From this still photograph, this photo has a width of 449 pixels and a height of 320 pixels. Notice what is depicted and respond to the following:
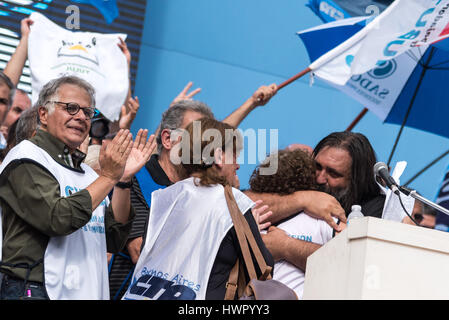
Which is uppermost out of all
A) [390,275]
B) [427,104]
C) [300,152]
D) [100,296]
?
[427,104]

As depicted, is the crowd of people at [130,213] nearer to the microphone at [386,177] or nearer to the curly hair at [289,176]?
the curly hair at [289,176]

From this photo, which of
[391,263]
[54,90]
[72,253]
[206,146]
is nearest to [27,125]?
[54,90]

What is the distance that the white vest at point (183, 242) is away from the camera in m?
2.74

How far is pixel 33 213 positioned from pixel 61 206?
0.36 ft

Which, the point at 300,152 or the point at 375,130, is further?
the point at 375,130

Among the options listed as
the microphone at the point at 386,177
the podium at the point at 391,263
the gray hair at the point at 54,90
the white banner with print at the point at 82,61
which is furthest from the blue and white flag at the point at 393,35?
the podium at the point at 391,263

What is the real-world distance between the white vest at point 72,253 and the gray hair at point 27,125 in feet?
1.95

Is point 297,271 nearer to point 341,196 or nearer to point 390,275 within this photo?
point 341,196

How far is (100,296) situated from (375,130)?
14.6 feet

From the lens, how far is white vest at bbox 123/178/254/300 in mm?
2742

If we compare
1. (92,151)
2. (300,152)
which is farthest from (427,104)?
(92,151)

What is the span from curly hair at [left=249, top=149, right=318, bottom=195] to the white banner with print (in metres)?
1.77

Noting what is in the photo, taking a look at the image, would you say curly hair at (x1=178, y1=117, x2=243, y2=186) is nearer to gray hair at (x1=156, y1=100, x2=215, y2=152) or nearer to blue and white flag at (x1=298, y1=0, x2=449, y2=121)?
gray hair at (x1=156, y1=100, x2=215, y2=152)
